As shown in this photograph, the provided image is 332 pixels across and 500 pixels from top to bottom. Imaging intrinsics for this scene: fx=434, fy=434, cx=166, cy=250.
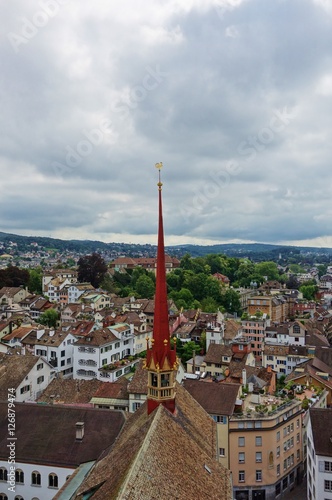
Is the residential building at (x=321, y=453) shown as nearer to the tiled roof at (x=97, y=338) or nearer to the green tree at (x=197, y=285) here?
the tiled roof at (x=97, y=338)

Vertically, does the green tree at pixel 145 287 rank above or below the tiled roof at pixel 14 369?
above

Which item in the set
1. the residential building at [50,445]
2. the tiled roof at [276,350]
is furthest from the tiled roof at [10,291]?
the residential building at [50,445]

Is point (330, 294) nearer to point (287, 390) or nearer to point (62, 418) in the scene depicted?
point (287, 390)

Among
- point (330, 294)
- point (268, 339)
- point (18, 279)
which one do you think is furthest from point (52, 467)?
point (330, 294)

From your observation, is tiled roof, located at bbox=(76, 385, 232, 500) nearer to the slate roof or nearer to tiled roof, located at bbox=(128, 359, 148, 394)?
the slate roof

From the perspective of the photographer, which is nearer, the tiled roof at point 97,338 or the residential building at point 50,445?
the residential building at point 50,445

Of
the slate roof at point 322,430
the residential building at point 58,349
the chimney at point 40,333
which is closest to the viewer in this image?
the slate roof at point 322,430

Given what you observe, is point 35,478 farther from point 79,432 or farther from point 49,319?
point 49,319
